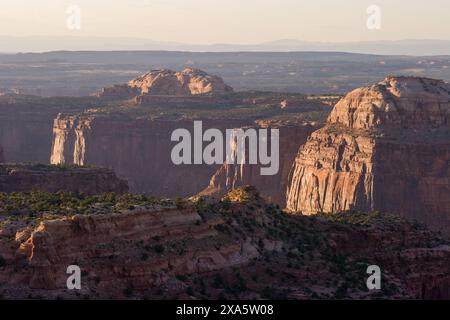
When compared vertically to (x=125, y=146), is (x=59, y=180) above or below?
above

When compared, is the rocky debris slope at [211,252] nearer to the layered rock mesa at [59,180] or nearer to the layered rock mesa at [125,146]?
the layered rock mesa at [59,180]

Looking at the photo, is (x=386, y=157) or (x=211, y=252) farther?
(x=386, y=157)

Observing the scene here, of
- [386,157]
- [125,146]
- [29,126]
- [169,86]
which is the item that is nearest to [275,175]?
[386,157]

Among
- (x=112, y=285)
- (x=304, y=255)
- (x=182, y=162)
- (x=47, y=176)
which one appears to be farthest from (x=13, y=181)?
(x=182, y=162)

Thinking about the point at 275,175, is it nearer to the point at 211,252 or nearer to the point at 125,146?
the point at 125,146

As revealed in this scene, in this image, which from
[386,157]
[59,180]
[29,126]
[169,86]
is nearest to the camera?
[59,180]

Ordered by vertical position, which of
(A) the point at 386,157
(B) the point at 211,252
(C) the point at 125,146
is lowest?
(C) the point at 125,146

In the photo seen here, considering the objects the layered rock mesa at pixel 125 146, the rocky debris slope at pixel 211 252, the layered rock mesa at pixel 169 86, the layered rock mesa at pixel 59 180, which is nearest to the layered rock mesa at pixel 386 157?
the layered rock mesa at pixel 59 180
